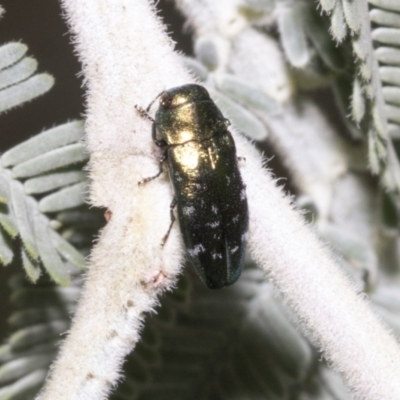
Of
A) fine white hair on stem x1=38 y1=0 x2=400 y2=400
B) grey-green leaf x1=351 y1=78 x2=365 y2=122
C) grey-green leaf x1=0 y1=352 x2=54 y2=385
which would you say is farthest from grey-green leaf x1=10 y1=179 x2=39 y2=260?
grey-green leaf x1=351 y1=78 x2=365 y2=122

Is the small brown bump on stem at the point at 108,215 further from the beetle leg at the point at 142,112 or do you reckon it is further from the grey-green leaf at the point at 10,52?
the grey-green leaf at the point at 10,52

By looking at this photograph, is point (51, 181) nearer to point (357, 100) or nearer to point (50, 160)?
point (50, 160)

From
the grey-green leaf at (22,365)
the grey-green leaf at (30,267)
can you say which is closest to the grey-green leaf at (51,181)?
the grey-green leaf at (30,267)

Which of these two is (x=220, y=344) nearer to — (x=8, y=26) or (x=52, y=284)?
(x=52, y=284)

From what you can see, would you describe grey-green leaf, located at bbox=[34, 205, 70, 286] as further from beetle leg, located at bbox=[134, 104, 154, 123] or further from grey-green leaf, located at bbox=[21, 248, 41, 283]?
beetle leg, located at bbox=[134, 104, 154, 123]

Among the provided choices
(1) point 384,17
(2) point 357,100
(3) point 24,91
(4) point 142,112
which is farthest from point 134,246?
(1) point 384,17

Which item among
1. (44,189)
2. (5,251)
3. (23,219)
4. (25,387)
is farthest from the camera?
(25,387)

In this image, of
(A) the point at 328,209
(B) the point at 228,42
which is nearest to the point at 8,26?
(B) the point at 228,42
